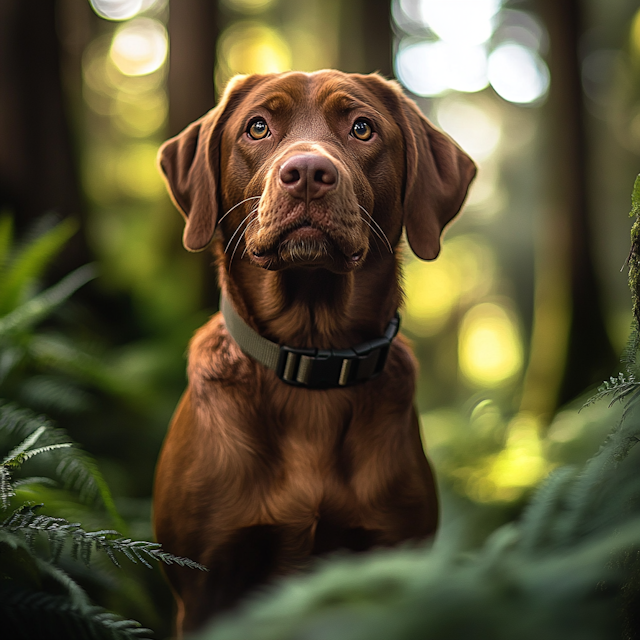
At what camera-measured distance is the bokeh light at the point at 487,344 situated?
12.5 meters

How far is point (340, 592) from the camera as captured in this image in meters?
1.32

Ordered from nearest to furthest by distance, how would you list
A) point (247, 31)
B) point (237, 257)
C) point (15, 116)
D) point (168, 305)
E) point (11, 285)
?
point (237, 257), point (11, 285), point (15, 116), point (168, 305), point (247, 31)

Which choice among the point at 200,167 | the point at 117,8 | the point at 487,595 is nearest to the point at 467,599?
the point at 487,595

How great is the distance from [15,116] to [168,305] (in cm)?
199

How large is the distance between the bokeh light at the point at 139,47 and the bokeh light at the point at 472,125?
6.04 metres

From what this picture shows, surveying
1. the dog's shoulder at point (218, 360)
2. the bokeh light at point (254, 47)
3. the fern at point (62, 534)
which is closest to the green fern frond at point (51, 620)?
the fern at point (62, 534)

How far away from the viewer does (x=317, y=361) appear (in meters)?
2.25

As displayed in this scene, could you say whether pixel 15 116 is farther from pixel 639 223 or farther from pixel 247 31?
pixel 247 31

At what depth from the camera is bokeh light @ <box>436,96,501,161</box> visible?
12445 mm

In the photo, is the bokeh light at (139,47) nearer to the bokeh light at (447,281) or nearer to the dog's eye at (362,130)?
the bokeh light at (447,281)

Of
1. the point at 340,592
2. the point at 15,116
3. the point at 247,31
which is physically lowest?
the point at 340,592

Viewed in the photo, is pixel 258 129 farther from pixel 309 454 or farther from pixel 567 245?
pixel 567 245

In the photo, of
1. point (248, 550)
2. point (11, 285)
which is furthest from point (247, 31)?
point (248, 550)

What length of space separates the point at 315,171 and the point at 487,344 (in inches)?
499
